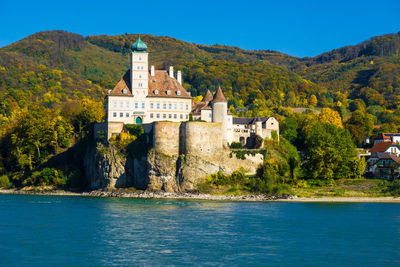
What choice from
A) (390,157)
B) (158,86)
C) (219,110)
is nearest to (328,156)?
(390,157)

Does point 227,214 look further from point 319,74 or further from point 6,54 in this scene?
point 319,74

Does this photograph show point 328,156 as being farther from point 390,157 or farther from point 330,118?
point 330,118

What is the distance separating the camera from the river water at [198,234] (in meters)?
28.1

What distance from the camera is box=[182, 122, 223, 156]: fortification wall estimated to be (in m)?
55.3

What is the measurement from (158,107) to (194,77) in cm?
7592

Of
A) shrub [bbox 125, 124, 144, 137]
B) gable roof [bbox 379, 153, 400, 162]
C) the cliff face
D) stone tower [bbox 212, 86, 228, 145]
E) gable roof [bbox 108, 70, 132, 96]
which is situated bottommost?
the cliff face

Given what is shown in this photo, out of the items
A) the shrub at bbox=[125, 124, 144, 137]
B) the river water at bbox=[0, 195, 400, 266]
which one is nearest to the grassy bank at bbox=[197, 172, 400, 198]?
the river water at bbox=[0, 195, 400, 266]

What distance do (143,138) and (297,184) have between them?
59.5 feet

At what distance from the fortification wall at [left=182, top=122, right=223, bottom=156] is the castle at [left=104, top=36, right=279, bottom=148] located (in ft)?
8.27

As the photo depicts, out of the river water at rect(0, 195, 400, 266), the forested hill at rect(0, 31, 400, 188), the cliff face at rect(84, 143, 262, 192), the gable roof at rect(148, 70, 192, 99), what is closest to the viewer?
the river water at rect(0, 195, 400, 266)

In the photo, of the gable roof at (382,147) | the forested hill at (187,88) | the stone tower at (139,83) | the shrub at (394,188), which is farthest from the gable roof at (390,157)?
the stone tower at (139,83)

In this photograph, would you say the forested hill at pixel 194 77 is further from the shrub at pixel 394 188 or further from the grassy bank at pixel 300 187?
the shrub at pixel 394 188

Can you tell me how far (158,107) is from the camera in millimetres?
62094

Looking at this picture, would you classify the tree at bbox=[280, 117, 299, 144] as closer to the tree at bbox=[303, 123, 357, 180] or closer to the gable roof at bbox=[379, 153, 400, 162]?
the tree at bbox=[303, 123, 357, 180]
